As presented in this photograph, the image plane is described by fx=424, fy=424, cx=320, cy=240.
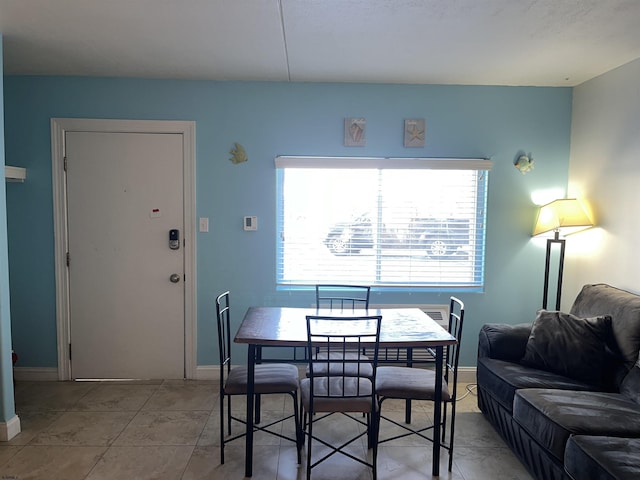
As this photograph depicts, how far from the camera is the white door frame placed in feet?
10.9

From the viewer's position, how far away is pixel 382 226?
3.52 meters

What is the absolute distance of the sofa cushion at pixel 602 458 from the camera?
1.64 m

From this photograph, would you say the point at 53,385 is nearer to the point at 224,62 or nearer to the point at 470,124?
the point at 224,62

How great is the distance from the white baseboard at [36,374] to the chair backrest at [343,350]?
241 centimetres

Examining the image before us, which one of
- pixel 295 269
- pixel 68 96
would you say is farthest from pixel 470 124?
pixel 68 96

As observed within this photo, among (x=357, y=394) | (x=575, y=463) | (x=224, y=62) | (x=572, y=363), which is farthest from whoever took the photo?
(x=224, y=62)

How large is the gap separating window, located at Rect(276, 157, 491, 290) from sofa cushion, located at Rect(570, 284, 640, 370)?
0.87m

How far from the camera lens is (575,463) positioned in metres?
1.82

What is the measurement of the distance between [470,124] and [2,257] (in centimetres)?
341

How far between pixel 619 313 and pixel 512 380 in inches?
30.3

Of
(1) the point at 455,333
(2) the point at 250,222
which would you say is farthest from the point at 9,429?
(1) the point at 455,333

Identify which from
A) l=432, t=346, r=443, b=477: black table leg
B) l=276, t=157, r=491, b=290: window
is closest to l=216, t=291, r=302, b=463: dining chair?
l=432, t=346, r=443, b=477: black table leg

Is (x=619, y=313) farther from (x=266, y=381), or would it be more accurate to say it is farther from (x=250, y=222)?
(x=250, y=222)

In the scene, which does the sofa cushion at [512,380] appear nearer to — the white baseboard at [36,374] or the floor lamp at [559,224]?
the floor lamp at [559,224]
